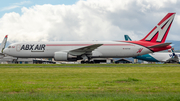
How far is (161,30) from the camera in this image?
3359 cm

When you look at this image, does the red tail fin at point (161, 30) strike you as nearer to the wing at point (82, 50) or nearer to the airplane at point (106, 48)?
the airplane at point (106, 48)

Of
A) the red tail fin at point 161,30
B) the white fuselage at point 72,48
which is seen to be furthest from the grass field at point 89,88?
the red tail fin at point 161,30

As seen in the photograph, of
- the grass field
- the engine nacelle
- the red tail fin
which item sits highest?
the red tail fin

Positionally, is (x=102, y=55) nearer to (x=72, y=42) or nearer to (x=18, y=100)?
(x=72, y=42)

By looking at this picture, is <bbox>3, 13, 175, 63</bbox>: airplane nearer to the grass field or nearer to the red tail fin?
the red tail fin

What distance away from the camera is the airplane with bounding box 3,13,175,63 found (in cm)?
3304

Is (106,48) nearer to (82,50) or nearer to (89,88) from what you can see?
(82,50)

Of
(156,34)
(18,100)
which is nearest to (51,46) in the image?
(156,34)

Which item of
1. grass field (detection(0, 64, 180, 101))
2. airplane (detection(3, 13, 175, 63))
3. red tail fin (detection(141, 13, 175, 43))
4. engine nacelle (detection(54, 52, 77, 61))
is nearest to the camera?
grass field (detection(0, 64, 180, 101))

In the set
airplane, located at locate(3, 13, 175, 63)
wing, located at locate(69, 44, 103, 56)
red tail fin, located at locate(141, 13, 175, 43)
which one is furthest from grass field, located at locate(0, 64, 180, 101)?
red tail fin, located at locate(141, 13, 175, 43)

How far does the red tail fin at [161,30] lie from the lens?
3338 cm

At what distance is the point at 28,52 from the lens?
117 feet

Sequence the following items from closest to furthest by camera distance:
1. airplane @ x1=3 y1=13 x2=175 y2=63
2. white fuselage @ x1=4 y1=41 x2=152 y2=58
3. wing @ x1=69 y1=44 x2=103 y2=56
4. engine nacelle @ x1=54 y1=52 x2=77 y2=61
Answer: engine nacelle @ x1=54 y1=52 x2=77 y2=61 → wing @ x1=69 y1=44 x2=103 y2=56 → airplane @ x1=3 y1=13 x2=175 y2=63 → white fuselage @ x1=4 y1=41 x2=152 y2=58

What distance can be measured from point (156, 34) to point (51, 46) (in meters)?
17.7
